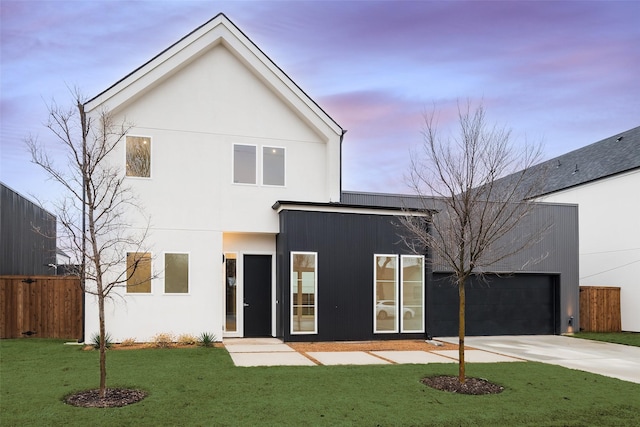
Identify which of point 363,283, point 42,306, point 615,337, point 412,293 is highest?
point 363,283

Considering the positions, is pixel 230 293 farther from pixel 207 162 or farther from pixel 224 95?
pixel 224 95

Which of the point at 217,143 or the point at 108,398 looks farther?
the point at 217,143

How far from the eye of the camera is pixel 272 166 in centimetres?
1617

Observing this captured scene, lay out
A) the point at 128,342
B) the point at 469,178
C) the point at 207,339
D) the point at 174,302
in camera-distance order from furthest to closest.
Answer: the point at 174,302 < the point at 128,342 < the point at 207,339 < the point at 469,178

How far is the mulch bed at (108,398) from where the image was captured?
767 cm

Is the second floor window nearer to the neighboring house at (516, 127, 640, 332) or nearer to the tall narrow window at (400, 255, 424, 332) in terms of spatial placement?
the tall narrow window at (400, 255, 424, 332)

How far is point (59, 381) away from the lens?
9.14 m

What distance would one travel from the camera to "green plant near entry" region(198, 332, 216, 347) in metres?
14.1

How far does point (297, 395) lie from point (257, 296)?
7.84 meters

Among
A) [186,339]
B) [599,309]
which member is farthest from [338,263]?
[599,309]

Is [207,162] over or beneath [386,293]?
over

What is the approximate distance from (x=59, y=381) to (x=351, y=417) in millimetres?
5354

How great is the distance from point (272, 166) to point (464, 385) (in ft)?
30.0

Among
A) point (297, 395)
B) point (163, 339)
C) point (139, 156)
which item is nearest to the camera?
point (297, 395)
